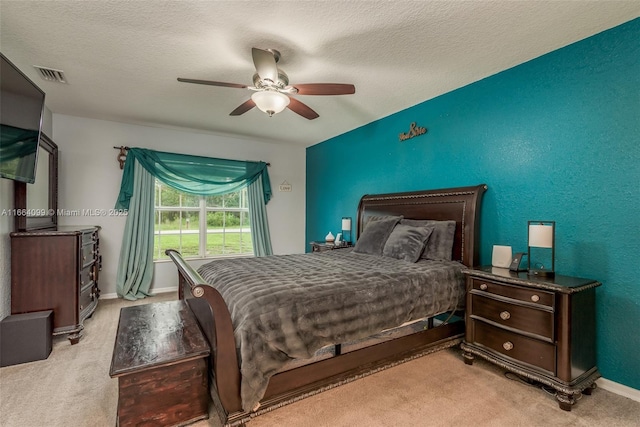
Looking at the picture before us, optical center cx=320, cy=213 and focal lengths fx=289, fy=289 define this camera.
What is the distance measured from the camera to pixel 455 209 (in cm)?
310

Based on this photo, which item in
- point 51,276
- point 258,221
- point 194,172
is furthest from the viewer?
point 258,221

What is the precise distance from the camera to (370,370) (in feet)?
7.03

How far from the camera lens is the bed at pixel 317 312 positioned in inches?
64.1

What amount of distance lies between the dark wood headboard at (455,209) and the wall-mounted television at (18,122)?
370 centimetres

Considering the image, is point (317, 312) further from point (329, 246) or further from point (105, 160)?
point (105, 160)

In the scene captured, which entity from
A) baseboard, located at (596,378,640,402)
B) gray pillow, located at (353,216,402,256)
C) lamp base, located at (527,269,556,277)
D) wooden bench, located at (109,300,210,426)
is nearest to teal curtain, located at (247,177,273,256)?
gray pillow, located at (353,216,402,256)

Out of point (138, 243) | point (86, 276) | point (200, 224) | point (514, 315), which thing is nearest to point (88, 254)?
point (86, 276)

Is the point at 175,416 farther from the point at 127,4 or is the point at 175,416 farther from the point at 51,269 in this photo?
the point at 127,4

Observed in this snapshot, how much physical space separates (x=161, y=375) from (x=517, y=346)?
95.7 inches

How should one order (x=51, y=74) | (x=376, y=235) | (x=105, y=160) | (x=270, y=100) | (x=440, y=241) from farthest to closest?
(x=105, y=160) < (x=376, y=235) < (x=440, y=241) < (x=51, y=74) < (x=270, y=100)

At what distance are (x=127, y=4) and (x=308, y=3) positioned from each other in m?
1.19

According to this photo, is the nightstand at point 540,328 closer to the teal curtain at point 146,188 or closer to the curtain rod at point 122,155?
the teal curtain at point 146,188

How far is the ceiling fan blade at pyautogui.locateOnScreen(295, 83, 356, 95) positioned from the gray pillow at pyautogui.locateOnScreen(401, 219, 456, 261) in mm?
1648

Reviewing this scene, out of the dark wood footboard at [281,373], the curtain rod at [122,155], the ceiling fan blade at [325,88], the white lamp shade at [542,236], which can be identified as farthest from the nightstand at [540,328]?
the curtain rod at [122,155]
